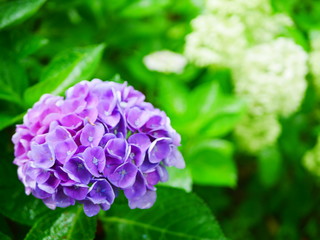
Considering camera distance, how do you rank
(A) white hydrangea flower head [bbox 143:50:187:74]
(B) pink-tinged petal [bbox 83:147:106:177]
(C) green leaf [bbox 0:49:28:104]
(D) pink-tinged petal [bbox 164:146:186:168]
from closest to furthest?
(B) pink-tinged petal [bbox 83:147:106:177] → (D) pink-tinged petal [bbox 164:146:186:168] → (C) green leaf [bbox 0:49:28:104] → (A) white hydrangea flower head [bbox 143:50:187:74]

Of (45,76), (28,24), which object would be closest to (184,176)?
(45,76)

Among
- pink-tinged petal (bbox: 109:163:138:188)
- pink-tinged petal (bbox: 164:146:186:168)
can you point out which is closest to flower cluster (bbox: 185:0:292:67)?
pink-tinged petal (bbox: 164:146:186:168)

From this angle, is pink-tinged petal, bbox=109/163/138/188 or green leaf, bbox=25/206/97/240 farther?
green leaf, bbox=25/206/97/240

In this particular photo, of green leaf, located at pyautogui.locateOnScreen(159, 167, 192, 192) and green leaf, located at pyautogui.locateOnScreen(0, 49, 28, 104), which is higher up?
green leaf, located at pyautogui.locateOnScreen(0, 49, 28, 104)

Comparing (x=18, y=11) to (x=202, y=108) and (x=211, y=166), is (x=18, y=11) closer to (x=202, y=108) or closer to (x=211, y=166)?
(x=202, y=108)

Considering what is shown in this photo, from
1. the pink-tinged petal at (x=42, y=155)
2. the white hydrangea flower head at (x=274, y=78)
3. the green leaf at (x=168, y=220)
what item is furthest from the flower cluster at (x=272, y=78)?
the pink-tinged petal at (x=42, y=155)

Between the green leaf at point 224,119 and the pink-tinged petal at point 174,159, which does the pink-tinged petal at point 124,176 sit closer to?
the pink-tinged petal at point 174,159

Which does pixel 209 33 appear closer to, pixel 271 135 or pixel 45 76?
pixel 271 135

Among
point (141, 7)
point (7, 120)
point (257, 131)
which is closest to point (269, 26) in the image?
point (257, 131)

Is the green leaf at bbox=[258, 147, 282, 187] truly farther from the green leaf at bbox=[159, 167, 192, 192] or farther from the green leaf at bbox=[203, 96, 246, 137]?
the green leaf at bbox=[159, 167, 192, 192]
